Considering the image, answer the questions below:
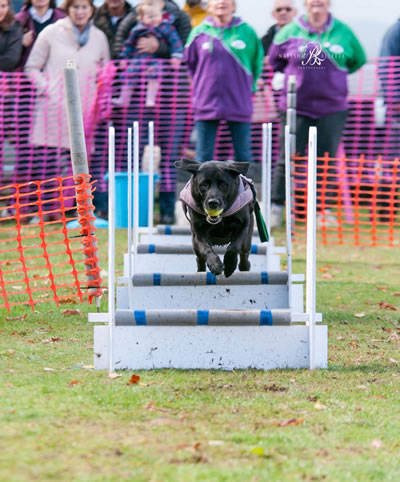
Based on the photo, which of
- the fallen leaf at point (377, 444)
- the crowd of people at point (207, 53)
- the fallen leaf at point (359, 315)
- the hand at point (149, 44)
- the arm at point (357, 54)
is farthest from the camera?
the hand at point (149, 44)

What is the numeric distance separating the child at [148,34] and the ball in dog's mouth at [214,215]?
16.9ft

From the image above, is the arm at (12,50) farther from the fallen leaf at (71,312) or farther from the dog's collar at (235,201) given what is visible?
the dog's collar at (235,201)

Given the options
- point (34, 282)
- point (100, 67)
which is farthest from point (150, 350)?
point (100, 67)

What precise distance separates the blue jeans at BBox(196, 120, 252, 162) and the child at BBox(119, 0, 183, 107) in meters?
1.17

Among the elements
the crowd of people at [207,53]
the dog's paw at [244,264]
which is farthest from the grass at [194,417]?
the crowd of people at [207,53]

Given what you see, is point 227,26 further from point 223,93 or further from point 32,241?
point 32,241

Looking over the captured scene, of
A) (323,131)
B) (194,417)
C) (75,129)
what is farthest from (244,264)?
(323,131)

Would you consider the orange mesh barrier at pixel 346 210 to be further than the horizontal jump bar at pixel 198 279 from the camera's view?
Yes

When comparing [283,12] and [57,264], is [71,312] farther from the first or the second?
[283,12]

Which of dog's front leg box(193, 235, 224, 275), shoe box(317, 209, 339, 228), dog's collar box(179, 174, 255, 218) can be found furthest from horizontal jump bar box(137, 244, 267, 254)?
shoe box(317, 209, 339, 228)

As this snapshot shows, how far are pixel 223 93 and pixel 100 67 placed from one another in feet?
6.07

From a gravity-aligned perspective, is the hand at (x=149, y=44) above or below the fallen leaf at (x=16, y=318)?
above

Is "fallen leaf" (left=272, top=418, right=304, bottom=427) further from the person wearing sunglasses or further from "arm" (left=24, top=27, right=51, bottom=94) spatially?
the person wearing sunglasses

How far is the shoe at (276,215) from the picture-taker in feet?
33.0
